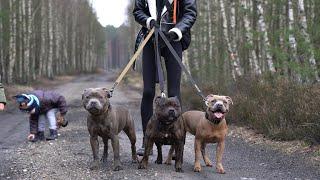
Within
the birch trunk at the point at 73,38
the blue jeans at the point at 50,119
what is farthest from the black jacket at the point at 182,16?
the birch trunk at the point at 73,38

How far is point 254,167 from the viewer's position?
22.7 feet

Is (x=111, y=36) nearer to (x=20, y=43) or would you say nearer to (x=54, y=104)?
(x=20, y=43)

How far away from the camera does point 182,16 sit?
6668mm

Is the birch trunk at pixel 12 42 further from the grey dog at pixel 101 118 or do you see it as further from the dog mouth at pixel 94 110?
the dog mouth at pixel 94 110

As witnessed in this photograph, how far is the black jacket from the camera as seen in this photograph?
6457 millimetres

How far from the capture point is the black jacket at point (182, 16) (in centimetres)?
646

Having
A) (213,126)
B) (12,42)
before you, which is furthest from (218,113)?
(12,42)

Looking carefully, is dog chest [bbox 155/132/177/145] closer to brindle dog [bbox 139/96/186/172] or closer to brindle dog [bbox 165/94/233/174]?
brindle dog [bbox 139/96/186/172]

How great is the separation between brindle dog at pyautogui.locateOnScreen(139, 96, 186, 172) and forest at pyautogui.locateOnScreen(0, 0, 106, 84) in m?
17.8

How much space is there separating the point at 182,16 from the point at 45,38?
38.8 m

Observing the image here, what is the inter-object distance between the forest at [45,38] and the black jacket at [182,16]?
16.7 metres

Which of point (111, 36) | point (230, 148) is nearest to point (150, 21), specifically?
point (230, 148)

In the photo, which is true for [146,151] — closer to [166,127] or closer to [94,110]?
[166,127]

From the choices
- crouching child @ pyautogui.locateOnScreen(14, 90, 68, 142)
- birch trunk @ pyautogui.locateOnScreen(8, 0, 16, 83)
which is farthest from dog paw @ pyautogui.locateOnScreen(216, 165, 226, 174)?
birch trunk @ pyautogui.locateOnScreen(8, 0, 16, 83)
